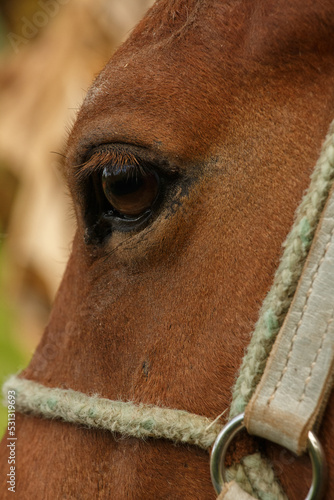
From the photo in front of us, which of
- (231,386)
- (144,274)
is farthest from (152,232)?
(231,386)

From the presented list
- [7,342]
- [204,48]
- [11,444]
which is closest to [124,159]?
[204,48]

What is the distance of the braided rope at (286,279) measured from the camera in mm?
1108

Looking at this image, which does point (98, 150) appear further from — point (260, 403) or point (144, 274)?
point (260, 403)

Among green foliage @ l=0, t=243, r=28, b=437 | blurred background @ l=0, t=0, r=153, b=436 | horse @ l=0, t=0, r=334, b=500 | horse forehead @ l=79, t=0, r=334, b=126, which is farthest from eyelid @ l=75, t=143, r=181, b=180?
blurred background @ l=0, t=0, r=153, b=436

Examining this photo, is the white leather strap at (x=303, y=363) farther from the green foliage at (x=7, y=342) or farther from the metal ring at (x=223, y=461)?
the green foliage at (x=7, y=342)

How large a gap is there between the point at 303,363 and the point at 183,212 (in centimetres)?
44

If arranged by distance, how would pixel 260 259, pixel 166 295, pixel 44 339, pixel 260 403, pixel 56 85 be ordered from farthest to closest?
pixel 56 85
pixel 44 339
pixel 166 295
pixel 260 259
pixel 260 403

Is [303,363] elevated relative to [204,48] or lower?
lower

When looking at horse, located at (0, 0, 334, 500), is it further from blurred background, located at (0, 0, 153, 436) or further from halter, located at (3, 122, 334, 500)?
blurred background, located at (0, 0, 153, 436)

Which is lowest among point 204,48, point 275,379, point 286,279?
point 275,379

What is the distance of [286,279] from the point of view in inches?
43.9

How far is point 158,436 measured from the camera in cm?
125

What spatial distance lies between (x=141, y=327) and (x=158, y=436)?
0.81ft

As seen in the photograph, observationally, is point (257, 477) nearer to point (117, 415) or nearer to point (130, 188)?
point (117, 415)
